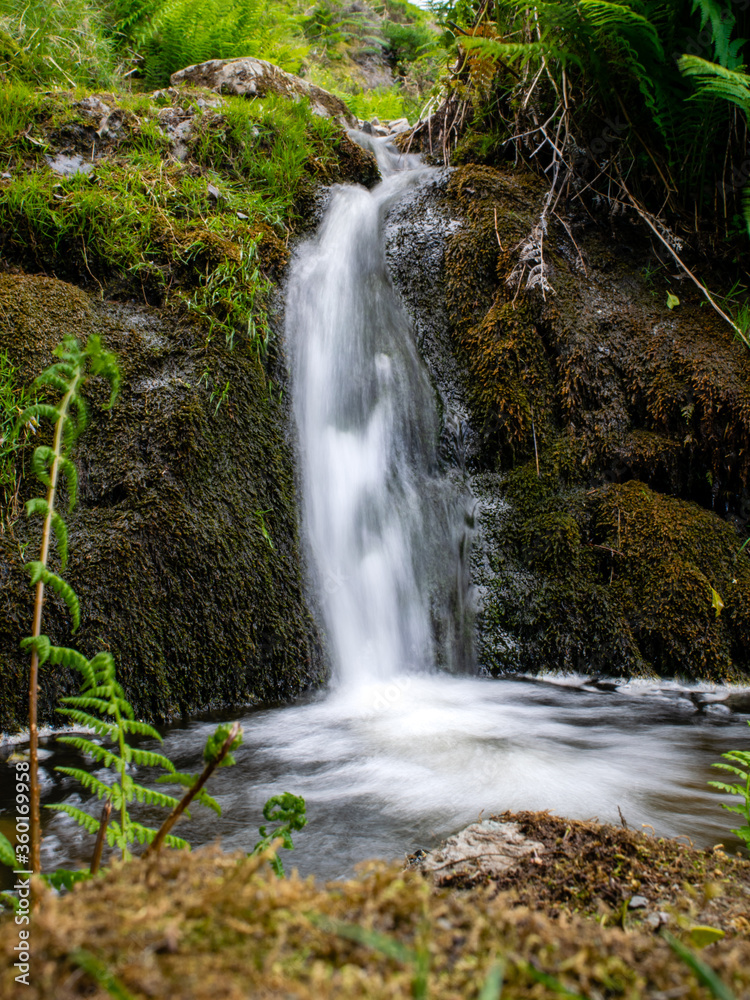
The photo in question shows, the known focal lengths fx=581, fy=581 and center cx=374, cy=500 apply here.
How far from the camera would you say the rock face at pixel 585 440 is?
351 centimetres

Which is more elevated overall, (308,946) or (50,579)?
(50,579)

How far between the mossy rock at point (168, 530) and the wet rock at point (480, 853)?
1764 mm

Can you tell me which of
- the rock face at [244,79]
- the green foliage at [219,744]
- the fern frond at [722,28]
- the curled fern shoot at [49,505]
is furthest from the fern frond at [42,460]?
the rock face at [244,79]

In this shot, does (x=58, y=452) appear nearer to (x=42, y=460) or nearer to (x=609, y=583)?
(x=42, y=460)

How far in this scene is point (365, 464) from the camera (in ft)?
12.6

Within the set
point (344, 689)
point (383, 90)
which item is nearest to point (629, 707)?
point (344, 689)

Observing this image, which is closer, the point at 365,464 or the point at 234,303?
the point at 234,303

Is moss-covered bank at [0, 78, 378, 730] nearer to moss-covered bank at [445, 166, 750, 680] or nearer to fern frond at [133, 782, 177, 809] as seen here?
moss-covered bank at [445, 166, 750, 680]

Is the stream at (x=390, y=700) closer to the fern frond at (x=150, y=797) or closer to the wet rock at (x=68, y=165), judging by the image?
the fern frond at (x=150, y=797)

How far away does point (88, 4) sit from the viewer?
19.0 feet

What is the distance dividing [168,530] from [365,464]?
4.44 ft

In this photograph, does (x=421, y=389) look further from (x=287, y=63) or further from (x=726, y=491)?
(x=287, y=63)

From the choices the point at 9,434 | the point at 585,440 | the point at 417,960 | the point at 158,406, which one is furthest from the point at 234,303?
the point at 417,960

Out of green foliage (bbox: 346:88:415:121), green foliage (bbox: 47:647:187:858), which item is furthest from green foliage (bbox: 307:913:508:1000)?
green foliage (bbox: 346:88:415:121)
